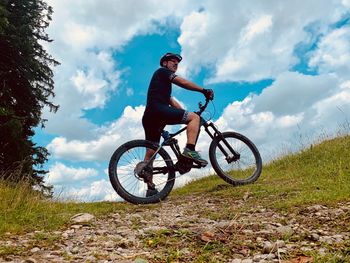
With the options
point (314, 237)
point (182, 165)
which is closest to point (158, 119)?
point (182, 165)

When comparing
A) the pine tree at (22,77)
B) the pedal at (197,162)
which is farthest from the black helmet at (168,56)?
the pine tree at (22,77)

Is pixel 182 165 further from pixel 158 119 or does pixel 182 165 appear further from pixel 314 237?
pixel 314 237

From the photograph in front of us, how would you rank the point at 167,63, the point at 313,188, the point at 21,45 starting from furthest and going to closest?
the point at 21,45
the point at 167,63
the point at 313,188

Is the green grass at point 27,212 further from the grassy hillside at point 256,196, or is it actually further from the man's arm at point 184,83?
the man's arm at point 184,83

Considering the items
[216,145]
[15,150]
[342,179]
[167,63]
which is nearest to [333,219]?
[342,179]

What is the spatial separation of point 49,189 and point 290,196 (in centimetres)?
1542

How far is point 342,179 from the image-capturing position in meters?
7.87

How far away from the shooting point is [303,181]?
28.1 feet

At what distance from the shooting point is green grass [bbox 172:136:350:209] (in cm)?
645

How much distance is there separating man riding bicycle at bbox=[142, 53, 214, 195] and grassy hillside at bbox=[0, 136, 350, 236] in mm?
1201

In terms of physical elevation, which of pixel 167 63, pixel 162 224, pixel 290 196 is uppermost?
pixel 167 63

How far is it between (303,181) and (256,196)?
5.50 ft

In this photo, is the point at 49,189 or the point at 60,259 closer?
the point at 60,259

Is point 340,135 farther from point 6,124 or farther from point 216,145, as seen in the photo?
point 6,124
